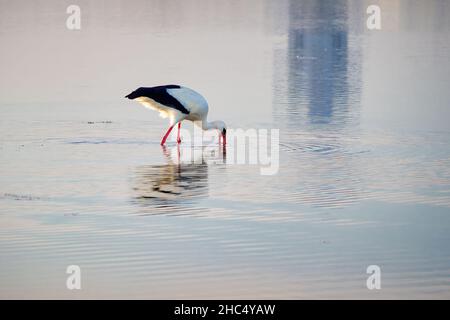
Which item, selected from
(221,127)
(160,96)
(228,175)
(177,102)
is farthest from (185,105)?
(228,175)

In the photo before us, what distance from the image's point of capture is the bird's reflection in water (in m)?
13.3

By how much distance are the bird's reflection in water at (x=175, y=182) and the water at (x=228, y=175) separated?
0.04 m

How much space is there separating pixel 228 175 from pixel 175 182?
0.74 meters

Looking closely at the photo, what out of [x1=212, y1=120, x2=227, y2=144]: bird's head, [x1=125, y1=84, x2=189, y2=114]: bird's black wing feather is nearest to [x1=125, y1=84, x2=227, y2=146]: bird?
[x1=125, y1=84, x2=189, y2=114]: bird's black wing feather

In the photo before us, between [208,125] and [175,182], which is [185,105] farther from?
[175,182]

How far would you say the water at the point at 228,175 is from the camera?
10859 millimetres

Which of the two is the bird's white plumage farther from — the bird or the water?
the water

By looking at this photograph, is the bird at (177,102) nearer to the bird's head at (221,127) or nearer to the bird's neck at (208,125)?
the bird's neck at (208,125)

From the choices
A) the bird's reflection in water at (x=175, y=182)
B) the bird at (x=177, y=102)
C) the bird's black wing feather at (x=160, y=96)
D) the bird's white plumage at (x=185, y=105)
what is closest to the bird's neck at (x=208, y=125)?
the bird at (x=177, y=102)

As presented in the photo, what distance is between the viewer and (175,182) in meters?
14.8

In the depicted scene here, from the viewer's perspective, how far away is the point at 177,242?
11.8 meters

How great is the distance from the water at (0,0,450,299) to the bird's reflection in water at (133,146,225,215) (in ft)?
0.14
